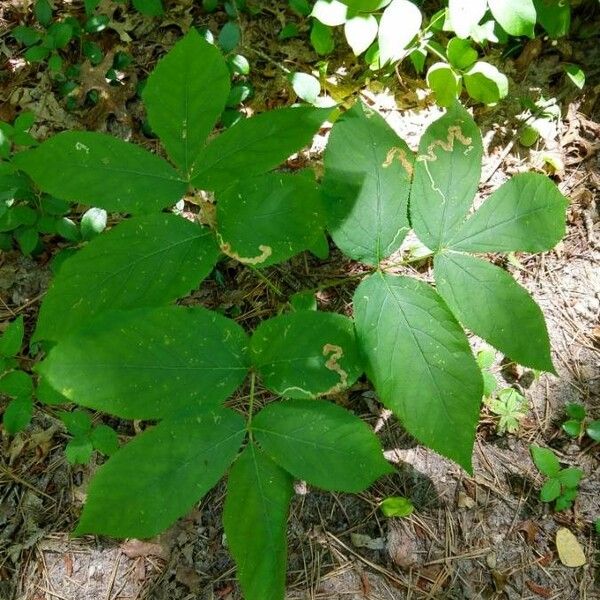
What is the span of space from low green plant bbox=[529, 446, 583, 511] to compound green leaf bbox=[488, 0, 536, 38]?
53.4 inches

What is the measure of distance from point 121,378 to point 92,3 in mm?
1754

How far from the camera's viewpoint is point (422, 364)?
1288 mm

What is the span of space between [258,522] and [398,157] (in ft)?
2.91

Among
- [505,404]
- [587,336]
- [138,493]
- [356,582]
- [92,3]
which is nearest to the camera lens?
[138,493]

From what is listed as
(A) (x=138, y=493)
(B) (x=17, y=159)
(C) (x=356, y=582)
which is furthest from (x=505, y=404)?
(B) (x=17, y=159)

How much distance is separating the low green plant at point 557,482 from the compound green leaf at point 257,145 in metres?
1.32

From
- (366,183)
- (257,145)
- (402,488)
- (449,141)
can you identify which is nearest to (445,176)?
(449,141)

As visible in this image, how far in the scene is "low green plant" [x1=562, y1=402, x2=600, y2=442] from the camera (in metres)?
1.92

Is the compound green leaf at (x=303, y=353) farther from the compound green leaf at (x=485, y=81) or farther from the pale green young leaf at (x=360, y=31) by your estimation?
the compound green leaf at (x=485, y=81)

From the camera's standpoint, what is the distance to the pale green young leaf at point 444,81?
206cm

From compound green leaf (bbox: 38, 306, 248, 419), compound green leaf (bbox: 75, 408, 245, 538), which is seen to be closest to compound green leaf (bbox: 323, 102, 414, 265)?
compound green leaf (bbox: 38, 306, 248, 419)

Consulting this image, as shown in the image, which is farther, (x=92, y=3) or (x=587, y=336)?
(x=92, y=3)

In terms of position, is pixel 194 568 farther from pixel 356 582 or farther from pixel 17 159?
pixel 17 159

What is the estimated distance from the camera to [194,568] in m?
1.80
